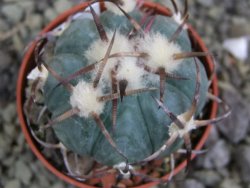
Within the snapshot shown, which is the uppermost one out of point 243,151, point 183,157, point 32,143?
point 32,143

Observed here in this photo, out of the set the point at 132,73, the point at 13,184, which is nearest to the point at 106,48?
the point at 132,73

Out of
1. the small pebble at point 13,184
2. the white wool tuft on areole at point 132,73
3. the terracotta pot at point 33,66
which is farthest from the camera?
the small pebble at point 13,184

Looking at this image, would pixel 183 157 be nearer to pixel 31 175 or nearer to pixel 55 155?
→ pixel 55 155

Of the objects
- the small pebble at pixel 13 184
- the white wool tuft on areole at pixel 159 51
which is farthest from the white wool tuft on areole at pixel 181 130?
the small pebble at pixel 13 184

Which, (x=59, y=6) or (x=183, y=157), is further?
(x=59, y=6)

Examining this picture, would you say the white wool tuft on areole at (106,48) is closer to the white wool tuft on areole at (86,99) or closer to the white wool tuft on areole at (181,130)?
the white wool tuft on areole at (86,99)

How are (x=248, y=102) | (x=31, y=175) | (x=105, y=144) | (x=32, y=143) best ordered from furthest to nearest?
(x=248, y=102)
(x=31, y=175)
(x=32, y=143)
(x=105, y=144)

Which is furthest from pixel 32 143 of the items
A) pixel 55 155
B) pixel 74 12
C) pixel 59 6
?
pixel 59 6
